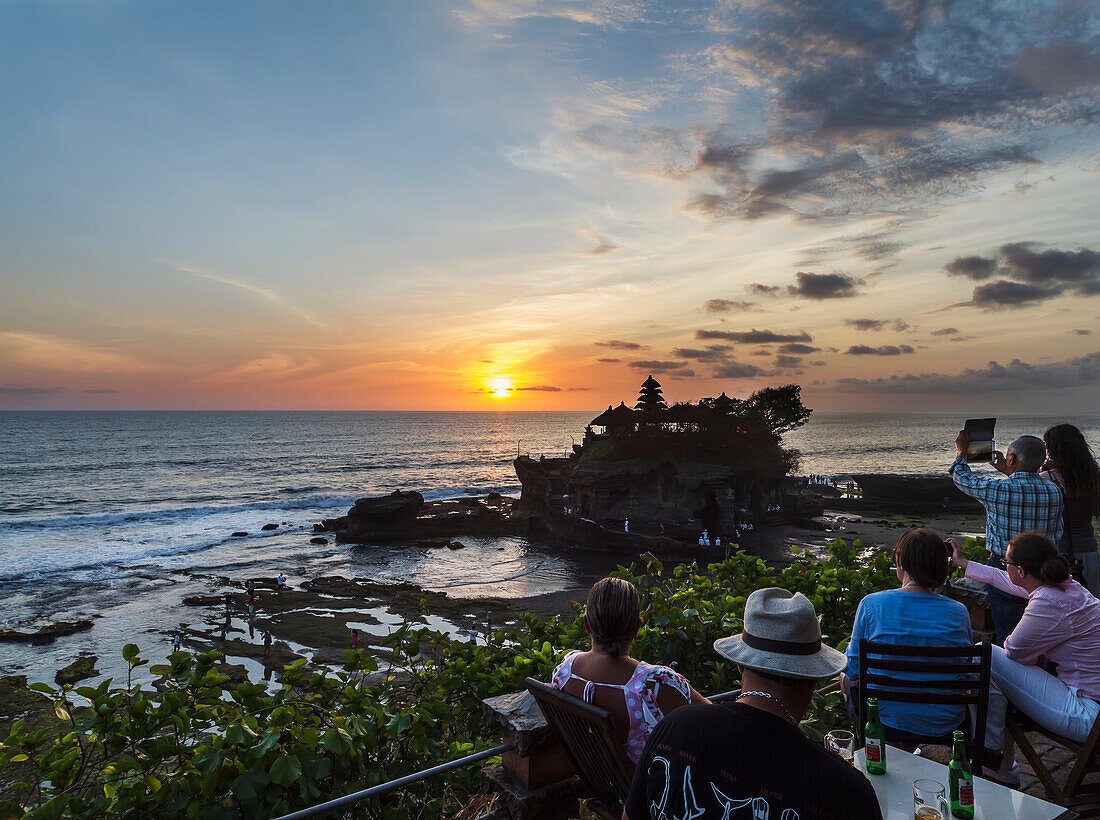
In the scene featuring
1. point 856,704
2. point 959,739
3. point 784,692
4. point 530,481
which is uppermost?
point 784,692

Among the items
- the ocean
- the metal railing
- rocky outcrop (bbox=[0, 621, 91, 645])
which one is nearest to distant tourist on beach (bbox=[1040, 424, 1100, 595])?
the metal railing

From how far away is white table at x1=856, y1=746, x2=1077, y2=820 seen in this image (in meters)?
2.36

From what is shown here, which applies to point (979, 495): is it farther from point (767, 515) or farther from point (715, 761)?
point (767, 515)

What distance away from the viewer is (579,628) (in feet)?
14.5

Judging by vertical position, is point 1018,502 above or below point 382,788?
above

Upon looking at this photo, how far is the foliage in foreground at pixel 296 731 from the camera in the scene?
2.63 metres

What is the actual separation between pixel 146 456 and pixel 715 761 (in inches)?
4445

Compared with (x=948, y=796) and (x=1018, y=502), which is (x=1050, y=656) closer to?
(x=1018, y=502)

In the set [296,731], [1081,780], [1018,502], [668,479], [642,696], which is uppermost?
[1018,502]

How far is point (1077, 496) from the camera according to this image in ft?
15.5

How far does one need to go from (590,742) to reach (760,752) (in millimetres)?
1065

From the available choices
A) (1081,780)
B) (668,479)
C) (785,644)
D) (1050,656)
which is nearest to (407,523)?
(668,479)

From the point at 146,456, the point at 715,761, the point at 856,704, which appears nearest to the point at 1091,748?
the point at 856,704

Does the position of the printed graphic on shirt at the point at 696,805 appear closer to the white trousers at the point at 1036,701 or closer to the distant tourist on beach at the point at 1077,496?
the white trousers at the point at 1036,701
